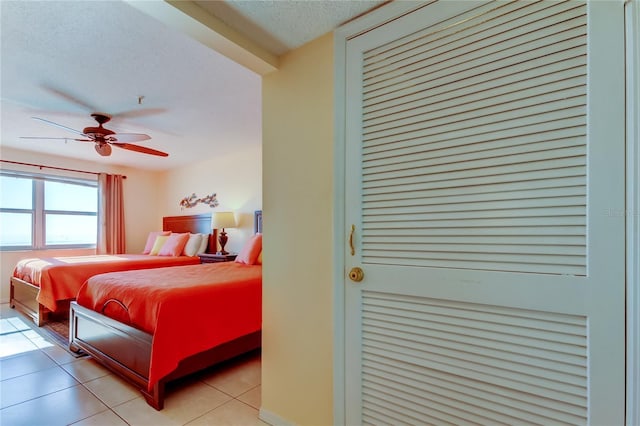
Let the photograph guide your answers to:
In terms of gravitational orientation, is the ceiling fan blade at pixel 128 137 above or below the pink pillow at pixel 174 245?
above

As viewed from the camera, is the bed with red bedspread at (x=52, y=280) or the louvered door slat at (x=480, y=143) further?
the bed with red bedspread at (x=52, y=280)

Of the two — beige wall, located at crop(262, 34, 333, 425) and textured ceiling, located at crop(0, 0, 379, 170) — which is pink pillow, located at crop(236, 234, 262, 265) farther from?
beige wall, located at crop(262, 34, 333, 425)

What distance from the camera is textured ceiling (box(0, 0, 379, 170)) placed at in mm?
1534

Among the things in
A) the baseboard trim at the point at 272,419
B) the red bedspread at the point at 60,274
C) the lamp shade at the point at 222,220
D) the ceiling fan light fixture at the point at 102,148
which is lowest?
the baseboard trim at the point at 272,419

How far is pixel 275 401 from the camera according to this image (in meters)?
1.76

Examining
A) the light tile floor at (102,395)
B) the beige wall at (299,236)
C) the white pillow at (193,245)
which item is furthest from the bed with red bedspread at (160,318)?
the white pillow at (193,245)

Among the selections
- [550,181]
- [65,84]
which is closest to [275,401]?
[550,181]

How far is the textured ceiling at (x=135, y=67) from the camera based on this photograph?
1.53 metres

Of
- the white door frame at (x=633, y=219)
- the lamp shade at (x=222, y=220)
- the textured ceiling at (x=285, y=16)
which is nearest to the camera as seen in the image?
the white door frame at (x=633, y=219)

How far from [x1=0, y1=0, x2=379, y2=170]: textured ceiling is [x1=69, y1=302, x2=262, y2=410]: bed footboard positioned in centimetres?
182

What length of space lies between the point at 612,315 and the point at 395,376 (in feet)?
2.57

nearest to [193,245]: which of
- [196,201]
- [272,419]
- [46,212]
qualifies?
[196,201]

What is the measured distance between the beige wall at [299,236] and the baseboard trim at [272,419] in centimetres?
2

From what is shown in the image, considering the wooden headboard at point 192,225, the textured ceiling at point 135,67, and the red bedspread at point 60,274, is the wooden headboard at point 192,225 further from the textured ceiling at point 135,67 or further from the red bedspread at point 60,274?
the textured ceiling at point 135,67
